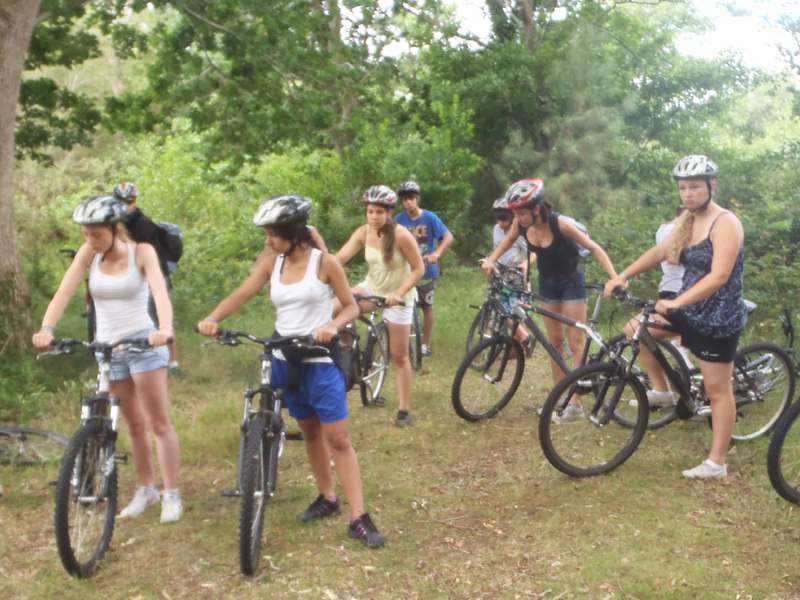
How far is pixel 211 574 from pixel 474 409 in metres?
3.18

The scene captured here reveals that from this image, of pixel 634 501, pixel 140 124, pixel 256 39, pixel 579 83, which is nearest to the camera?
pixel 634 501

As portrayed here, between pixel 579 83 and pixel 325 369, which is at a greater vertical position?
pixel 579 83

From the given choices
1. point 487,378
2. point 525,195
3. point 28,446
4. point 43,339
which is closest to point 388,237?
point 525,195

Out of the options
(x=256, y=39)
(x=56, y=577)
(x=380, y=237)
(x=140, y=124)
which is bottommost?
Result: (x=56, y=577)

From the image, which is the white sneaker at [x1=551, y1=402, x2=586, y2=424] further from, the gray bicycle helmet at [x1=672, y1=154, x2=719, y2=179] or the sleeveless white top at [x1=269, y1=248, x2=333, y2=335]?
the sleeveless white top at [x1=269, y1=248, x2=333, y2=335]

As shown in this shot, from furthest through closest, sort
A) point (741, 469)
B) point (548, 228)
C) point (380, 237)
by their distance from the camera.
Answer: point (380, 237) < point (548, 228) < point (741, 469)

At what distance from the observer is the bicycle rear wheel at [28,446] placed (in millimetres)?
6355

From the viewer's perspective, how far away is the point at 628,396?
5.91 meters

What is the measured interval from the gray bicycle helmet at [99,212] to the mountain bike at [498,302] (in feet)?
10.3

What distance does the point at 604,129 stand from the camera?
18.0m

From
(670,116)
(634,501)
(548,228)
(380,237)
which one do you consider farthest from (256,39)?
(670,116)

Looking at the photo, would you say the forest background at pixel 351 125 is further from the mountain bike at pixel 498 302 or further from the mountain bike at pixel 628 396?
the mountain bike at pixel 628 396

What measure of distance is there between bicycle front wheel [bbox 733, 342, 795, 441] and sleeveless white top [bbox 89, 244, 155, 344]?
4183mm

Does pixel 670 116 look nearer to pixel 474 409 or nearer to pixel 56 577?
pixel 474 409
